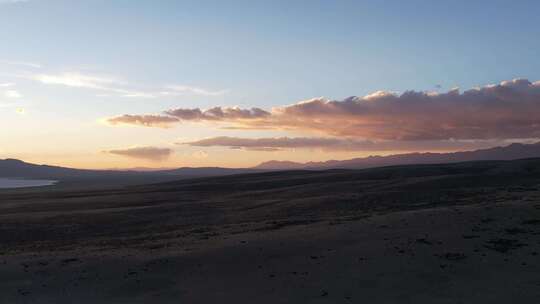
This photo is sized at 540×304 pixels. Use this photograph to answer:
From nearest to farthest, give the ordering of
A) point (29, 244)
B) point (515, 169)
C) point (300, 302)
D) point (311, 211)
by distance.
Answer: point (300, 302) < point (29, 244) < point (311, 211) < point (515, 169)

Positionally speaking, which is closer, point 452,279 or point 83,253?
point 452,279

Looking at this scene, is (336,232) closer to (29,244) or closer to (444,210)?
(444,210)

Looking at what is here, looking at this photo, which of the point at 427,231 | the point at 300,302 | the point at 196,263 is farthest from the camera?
the point at 427,231

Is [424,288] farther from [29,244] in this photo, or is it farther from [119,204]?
[119,204]

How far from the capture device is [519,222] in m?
19.8

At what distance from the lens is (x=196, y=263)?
1759cm

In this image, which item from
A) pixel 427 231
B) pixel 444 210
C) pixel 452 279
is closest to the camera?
pixel 452 279

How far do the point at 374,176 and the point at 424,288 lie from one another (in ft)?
163

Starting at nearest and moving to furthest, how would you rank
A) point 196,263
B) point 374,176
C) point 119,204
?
point 196,263 < point 119,204 < point 374,176

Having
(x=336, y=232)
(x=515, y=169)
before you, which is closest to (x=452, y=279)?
(x=336, y=232)

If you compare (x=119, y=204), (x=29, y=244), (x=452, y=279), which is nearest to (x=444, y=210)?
(x=452, y=279)

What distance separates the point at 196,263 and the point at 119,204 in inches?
1382

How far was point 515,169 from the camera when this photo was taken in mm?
55938

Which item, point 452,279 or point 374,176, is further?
point 374,176
